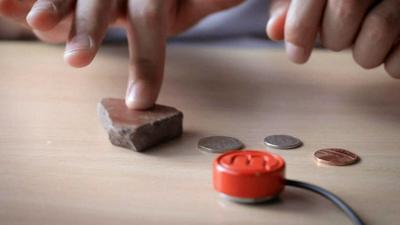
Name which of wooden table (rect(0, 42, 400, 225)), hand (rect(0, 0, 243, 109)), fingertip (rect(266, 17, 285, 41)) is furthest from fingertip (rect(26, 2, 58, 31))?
fingertip (rect(266, 17, 285, 41))

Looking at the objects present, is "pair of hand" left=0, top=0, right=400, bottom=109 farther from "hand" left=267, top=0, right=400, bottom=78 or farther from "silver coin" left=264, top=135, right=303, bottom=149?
"silver coin" left=264, top=135, right=303, bottom=149

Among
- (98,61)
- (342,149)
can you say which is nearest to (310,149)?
(342,149)

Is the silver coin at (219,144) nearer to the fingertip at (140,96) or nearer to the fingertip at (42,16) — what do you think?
the fingertip at (140,96)

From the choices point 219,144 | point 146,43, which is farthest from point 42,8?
point 219,144

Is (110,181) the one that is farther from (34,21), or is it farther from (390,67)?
(390,67)

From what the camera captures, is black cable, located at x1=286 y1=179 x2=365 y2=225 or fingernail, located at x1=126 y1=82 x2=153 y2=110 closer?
black cable, located at x1=286 y1=179 x2=365 y2=225

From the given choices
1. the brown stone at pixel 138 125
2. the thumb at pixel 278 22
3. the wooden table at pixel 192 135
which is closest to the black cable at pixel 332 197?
the wooden table at pixel 192 135

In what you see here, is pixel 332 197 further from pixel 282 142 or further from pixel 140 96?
pixel 140 96
